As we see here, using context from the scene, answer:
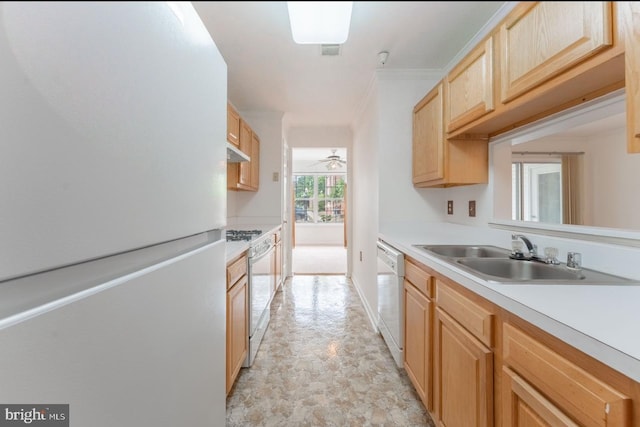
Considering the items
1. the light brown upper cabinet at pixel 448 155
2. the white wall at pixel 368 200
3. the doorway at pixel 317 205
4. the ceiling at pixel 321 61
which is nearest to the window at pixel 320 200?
the doorway at pixel 317 205

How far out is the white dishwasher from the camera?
178 centimetres

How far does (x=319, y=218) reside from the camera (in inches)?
319

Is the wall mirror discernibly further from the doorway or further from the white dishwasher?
the doorway

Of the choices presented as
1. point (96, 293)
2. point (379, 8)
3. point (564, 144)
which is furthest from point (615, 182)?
point (96, 293)

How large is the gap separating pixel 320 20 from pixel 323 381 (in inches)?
77.4

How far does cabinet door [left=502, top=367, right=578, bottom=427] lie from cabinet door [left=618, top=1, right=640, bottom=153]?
702 millimetres

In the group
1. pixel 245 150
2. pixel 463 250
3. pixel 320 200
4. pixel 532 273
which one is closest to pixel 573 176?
pixel 532 273

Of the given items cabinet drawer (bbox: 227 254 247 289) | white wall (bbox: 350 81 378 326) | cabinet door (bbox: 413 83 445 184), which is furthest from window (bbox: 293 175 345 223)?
cabinet drawer (bbox: 227 254 247 289)

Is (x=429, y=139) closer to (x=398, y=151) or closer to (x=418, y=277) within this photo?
(x=398, y=151)

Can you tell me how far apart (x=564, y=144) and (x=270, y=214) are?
2.92 meters

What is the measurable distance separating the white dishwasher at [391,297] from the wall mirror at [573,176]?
69cm

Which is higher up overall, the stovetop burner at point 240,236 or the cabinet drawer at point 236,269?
the stovetop burner at point 240,236

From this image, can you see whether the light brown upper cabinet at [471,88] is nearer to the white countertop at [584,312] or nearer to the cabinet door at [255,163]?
the white countertop at [584,312]

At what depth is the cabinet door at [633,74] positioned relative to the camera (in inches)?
28.9
